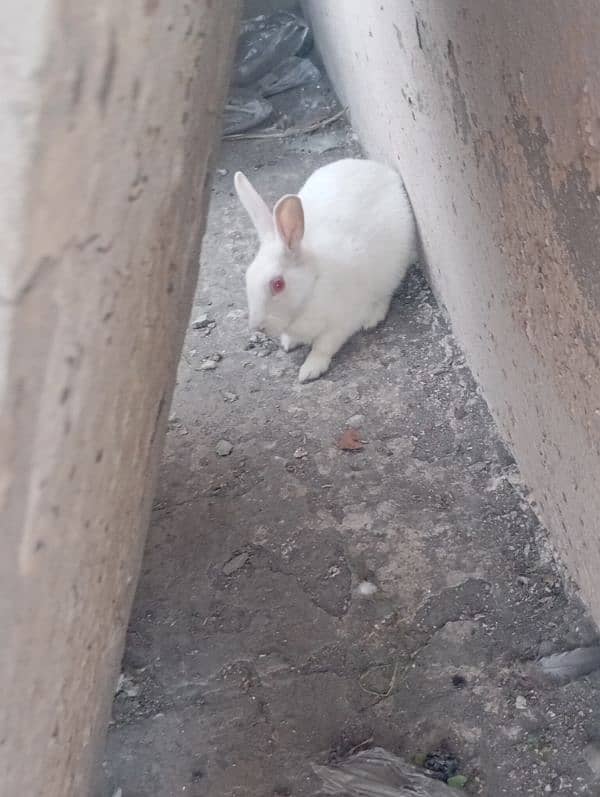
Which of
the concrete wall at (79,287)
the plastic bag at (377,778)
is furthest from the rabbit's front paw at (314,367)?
the concrete wall at (79,287)

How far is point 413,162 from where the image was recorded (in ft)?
8.90

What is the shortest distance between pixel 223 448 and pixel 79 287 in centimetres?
178

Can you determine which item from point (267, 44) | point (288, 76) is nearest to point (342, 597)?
point (288, 76)

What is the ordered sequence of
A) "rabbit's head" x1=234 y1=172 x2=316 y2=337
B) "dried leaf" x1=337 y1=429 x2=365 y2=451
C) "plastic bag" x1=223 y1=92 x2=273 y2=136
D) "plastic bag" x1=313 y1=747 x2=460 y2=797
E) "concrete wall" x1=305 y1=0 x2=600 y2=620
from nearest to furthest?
"concrete wall" x1=305 y1=0 x2=600 y2=620 < "plastic bag" x1=313 y1=747 x2=460 y2=797 < "dried leaf" x1=337 y1=429 x2=365 y2=451 < "rabbit's head" x1=234 y1=172 x2=316 y2=337 < "plastic bag" x1=223 y1=92 x2=273 y2=136

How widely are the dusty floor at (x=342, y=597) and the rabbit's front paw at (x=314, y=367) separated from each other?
0.04m

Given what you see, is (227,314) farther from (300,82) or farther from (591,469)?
(300,82)

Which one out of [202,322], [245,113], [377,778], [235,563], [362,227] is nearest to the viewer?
[377,778]

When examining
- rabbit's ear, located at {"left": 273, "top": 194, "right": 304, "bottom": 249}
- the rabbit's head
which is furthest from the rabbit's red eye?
rabbit's ear, located at {"left": 273, "top": 194, "right": 304, "bottom": 249}

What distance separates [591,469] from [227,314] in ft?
5.66

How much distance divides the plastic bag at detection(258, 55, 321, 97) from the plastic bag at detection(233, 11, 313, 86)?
0.03 metres

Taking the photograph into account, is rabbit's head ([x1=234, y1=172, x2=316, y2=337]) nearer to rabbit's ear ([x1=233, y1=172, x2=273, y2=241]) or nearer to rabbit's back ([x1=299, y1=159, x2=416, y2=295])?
rabbit's ear ([x1=233, y1=172, x2=273, y2=241])

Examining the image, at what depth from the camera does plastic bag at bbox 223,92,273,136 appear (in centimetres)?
422

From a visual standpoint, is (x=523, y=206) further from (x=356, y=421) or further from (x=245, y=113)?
(x=245, y=113)

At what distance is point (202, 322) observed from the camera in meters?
3.02
